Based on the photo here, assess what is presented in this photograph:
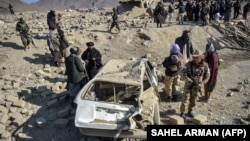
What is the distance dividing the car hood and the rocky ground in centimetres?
61

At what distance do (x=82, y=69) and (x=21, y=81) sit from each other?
121 inches

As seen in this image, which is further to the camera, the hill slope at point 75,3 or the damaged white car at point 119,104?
the hill slope at point 75,3

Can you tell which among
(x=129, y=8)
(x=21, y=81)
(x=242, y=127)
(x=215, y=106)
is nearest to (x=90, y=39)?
(x=21, y=81)

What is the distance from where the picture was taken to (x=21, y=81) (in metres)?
8.92

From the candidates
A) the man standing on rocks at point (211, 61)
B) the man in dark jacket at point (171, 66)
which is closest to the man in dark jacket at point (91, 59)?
the man in dark jacket at point (171, 66)

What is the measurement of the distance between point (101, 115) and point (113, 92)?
99 cm

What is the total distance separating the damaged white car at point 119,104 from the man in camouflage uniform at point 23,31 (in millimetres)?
5421

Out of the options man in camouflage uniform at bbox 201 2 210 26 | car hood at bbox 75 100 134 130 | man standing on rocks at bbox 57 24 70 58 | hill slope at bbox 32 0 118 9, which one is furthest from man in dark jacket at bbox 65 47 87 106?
hill slope at bbox 32 0 118 9

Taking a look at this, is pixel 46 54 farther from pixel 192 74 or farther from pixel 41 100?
pixel 192 74

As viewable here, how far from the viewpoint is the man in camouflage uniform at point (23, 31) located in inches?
425

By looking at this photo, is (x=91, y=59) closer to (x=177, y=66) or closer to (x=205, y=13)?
(x=177, y=66)

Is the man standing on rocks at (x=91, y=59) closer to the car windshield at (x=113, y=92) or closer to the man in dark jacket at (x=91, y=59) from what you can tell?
the man in dark jacket at (x=91, y=59)

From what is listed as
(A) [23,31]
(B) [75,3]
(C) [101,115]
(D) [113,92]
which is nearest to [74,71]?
(D) [113,92]

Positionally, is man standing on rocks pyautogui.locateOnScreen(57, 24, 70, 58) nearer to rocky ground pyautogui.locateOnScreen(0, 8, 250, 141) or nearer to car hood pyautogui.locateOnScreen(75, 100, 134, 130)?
rocky ground pyautogui.locateOnScreen(0, 8, 250, 141)
